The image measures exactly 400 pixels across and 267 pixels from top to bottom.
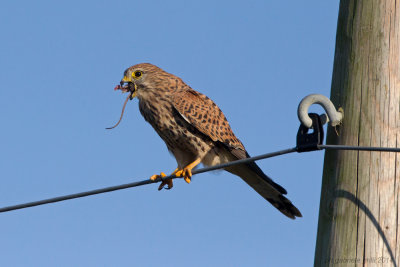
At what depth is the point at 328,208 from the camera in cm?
287

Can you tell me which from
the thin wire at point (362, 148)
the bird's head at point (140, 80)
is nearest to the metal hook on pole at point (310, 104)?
the thin wire at point (362, 148)

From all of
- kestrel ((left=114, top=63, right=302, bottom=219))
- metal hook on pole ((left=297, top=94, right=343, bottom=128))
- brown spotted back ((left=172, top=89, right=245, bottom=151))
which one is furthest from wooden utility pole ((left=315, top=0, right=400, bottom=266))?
brown spotted back ((left=172, top=89, right=245, bottom=151))

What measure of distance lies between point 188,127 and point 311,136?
7.75 ft

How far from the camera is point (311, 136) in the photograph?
Answer: 294 cm

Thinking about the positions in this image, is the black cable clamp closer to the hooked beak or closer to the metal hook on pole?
the metal hook on pole

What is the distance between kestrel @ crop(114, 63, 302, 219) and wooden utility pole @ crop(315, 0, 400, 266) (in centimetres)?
205

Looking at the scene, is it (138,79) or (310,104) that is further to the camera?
(138,79)

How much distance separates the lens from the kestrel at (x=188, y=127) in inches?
203

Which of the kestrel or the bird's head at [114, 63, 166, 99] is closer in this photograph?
the kestrel

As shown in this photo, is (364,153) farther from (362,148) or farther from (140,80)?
(140,80)

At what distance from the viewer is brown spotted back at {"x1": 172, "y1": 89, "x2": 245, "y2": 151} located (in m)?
5.18

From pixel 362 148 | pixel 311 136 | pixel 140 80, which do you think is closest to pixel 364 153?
pixel 362 148

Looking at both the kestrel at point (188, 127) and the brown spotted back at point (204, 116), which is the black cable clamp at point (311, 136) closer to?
the kestrel at point (188, 127)

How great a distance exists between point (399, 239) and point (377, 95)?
2.10 feet
